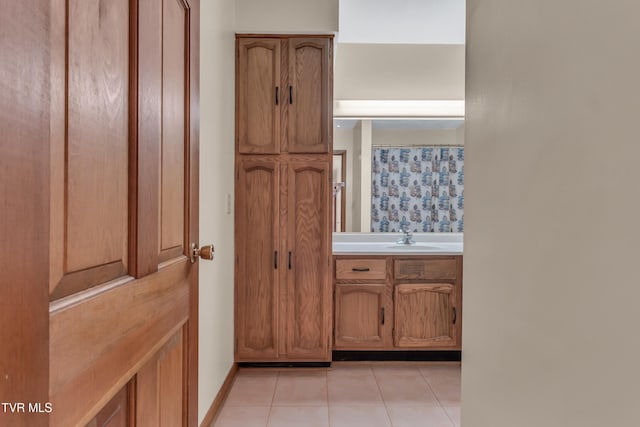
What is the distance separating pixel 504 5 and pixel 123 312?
110 centimetres

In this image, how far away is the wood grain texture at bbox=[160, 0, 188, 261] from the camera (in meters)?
0.98

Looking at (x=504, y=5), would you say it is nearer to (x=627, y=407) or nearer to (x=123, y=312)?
(x=627, y=407)

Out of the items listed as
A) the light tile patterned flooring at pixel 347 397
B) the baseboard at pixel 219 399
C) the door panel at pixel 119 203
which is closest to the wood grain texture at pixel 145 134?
the door panel at pixel 119 203

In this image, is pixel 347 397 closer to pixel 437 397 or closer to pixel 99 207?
pixel 437 397

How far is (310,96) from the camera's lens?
2.63 metres

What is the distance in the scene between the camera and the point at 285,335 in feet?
8.66

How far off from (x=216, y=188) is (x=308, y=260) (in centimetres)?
85

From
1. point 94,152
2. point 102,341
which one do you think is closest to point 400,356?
point 102,341

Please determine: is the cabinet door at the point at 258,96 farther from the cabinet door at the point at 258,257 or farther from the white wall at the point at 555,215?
the white wall at the point at 555,215

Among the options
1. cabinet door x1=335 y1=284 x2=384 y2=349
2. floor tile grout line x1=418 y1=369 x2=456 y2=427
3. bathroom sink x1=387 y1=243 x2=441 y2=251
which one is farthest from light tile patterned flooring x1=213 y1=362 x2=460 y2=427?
bathroom sink x1=387 y1=243 x2=441 y2=251

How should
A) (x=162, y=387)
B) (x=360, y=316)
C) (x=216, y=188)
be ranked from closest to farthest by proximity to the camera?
(x=162, y=387)
(x=216, y=188)
(x=360, y=316)

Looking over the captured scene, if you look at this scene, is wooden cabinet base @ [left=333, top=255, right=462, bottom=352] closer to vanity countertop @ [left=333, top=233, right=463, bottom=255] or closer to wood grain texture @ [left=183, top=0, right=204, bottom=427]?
vanity countertop @ [left=333, top=233, right=463, bottom=255]

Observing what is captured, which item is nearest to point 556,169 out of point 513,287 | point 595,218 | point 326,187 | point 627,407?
point 595,218

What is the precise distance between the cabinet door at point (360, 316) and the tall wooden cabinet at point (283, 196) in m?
0.15
